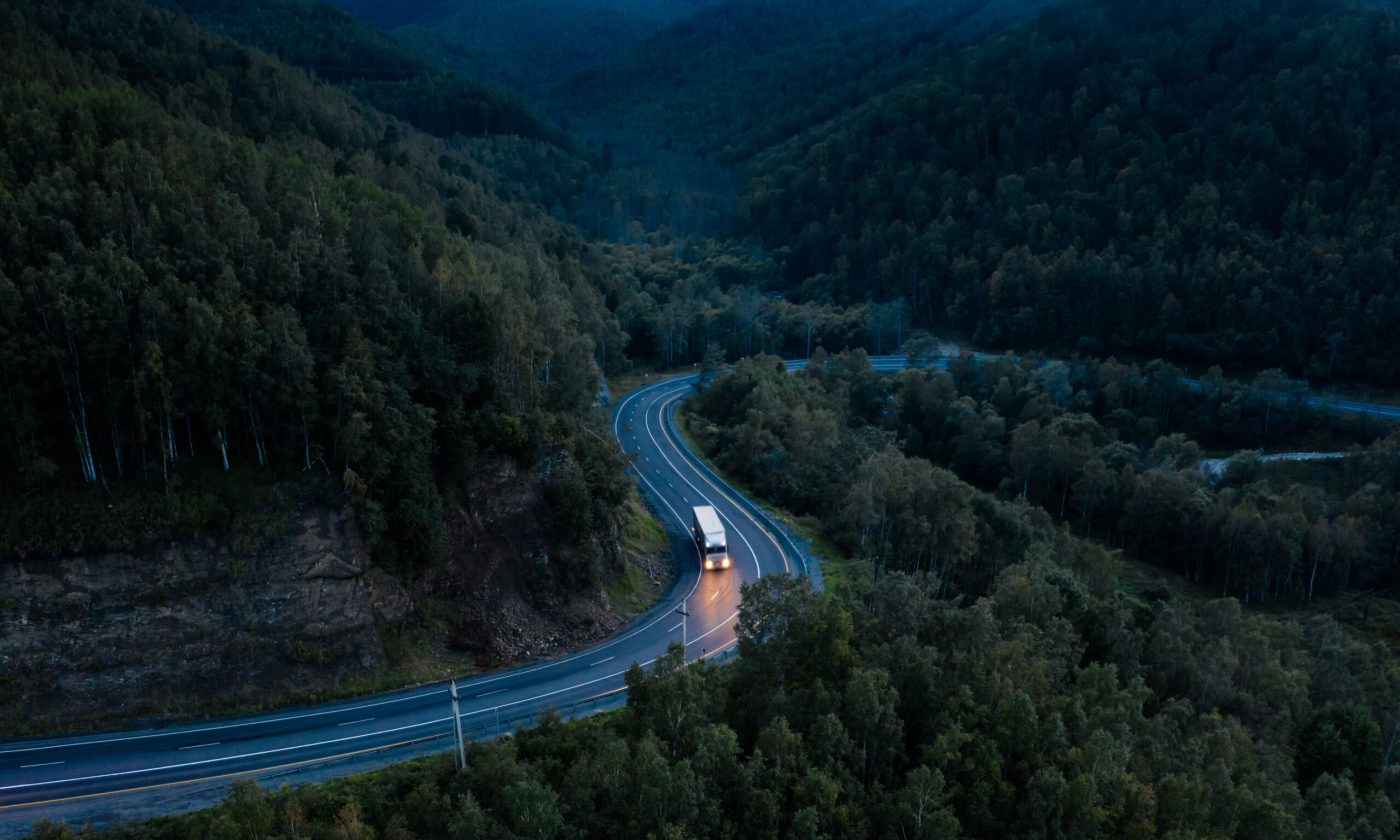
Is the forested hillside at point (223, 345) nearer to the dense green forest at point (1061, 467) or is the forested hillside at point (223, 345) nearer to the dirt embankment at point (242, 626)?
the dirt embankment at point (242, 626)

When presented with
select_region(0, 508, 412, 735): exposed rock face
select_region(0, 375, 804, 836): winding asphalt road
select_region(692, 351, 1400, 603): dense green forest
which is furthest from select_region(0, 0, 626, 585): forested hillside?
select_region(692, 351, 1400, 603): dense green forest

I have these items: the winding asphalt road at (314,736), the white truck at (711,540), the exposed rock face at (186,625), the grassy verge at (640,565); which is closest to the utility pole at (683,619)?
the winding asphalt road at (314,736)

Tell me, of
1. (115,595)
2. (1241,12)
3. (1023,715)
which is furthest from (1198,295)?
(115,595)

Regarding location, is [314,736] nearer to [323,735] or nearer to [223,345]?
[323,735]

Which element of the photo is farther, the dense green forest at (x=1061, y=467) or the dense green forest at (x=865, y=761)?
the dense green forest at (x=1061, y=467)

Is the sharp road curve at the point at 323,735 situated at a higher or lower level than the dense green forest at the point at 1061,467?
higher

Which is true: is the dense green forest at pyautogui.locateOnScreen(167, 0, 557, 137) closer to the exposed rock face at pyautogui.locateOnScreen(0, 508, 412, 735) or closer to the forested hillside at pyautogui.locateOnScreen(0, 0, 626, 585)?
A: the forested hillside at pyautogui.locateOnScreen(0, 0, 626, 585)
